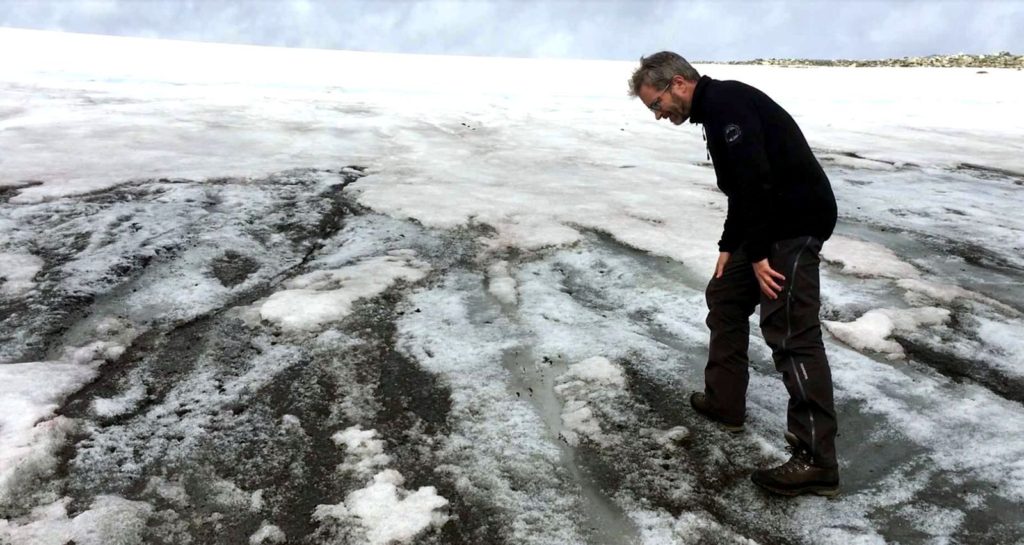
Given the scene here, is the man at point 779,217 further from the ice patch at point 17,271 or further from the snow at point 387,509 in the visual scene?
the ice patch at point 17,271

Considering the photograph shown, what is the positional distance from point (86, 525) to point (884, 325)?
16.9ft

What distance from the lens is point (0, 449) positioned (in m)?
3.28

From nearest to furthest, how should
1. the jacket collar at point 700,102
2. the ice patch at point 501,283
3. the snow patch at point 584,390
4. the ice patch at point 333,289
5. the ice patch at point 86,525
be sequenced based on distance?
1. the ice patch at point 86,525
2. the jacket collar at point 700,102
3. the snow patch at point 584,390
4. the ice patch at point 333,289
5. the ice patch at point 501,283

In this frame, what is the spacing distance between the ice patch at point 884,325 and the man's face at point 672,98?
2551 mm

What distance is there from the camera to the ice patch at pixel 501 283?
5.45 meters

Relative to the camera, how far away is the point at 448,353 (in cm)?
454

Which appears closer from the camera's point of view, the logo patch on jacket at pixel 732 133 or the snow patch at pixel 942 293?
the logo patch on jacket at pixel 732 133

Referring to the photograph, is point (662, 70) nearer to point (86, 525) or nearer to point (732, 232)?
point (732, 232)

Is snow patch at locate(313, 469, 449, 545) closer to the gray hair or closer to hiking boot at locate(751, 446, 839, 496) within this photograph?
hiking boot at locate(751, 446, 839, 496)

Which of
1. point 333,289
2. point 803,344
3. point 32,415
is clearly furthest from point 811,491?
point 32,415

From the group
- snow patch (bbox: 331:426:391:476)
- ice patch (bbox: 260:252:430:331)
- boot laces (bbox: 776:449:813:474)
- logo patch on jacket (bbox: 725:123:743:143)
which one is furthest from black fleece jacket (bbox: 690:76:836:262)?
ice patch (bbox: 260:252:430:331)

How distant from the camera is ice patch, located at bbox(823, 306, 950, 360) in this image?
4766mm

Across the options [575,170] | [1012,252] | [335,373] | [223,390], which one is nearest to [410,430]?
[335,373]

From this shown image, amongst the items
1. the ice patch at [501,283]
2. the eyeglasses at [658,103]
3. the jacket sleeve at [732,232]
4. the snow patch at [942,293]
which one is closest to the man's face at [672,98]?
the eyeglasses at [658,103]
